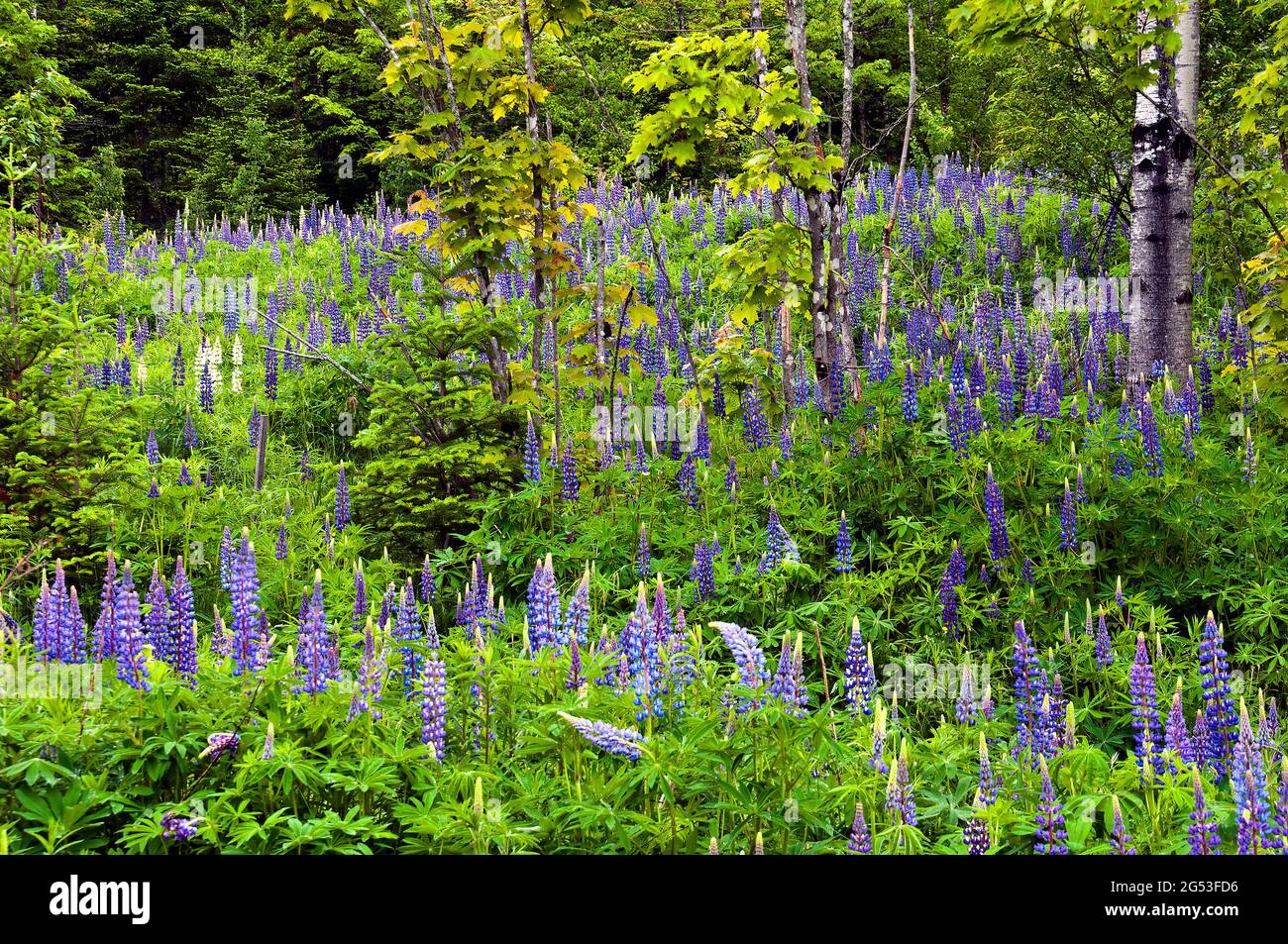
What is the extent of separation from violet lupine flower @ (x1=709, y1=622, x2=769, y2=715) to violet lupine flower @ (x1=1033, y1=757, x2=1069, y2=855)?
0.87 m

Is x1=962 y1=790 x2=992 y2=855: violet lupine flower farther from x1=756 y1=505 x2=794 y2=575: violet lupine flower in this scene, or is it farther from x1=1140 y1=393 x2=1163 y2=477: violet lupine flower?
x1=1140 y1=393 x2=1163 y2=477: violet lupine flower

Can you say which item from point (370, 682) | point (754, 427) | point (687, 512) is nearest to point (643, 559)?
point (687, 512)

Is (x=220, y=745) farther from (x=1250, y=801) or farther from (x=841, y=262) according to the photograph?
(x=841, y=262)

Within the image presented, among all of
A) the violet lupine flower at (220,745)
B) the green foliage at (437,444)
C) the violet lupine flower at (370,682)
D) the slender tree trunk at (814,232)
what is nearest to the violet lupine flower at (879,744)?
the violet lupine flower at (370,682)

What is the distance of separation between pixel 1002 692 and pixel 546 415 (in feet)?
12.6

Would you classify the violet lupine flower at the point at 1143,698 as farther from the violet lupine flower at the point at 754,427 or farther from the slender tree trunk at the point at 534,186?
the slender tree trunk at the point at 534,186

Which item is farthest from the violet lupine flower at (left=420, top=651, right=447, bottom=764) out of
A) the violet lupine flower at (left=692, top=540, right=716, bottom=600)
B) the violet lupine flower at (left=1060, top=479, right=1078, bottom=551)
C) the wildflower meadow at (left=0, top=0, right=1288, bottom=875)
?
the violet lupine flower at (left=1060, top=479, right=1078, bottom=551)

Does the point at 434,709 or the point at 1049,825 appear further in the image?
the point at 434,709

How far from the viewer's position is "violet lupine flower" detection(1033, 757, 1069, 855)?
10.2 feet

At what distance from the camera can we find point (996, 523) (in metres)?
5.65

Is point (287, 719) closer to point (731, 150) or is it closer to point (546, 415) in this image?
point (546, 415)

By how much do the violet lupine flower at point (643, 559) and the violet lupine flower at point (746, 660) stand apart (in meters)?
1.94

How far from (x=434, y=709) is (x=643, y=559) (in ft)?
7.42

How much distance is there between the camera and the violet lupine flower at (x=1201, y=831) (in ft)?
9.67
